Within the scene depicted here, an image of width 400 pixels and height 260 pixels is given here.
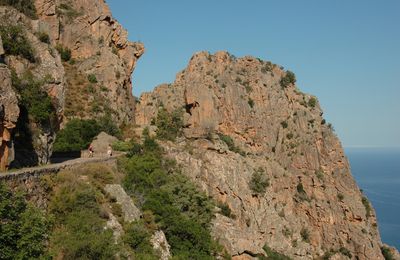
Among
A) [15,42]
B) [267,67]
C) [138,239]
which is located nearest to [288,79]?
[267,67]

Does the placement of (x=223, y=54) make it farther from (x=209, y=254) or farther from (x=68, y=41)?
(x=209, y=254)

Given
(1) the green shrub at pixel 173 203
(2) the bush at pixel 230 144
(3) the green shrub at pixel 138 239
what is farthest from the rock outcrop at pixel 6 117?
(2) the bush at pixel 230 144

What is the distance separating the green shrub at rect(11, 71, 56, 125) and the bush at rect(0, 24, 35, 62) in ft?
4.63

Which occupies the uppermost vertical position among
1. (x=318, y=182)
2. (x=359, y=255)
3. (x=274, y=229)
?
(x=318, y=182)

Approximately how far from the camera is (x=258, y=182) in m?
48.5

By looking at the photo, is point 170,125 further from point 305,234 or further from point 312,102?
point 312,102

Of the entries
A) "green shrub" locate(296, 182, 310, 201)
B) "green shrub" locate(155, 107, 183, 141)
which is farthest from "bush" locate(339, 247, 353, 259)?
"green shrub" locate(155, 107, 183, 141)

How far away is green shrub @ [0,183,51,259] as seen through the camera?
14.3 metres

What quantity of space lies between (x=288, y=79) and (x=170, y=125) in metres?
26.6

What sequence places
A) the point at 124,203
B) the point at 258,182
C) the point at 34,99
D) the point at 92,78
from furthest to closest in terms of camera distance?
the point at 258,182 → the point at 92,78 → the point at 34,99 → the point at 124,203

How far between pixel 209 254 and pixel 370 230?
41199 millimetres

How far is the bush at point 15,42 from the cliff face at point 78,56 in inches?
2.1

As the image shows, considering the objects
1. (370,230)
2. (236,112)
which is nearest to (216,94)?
(236,112)

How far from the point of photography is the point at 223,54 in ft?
225
